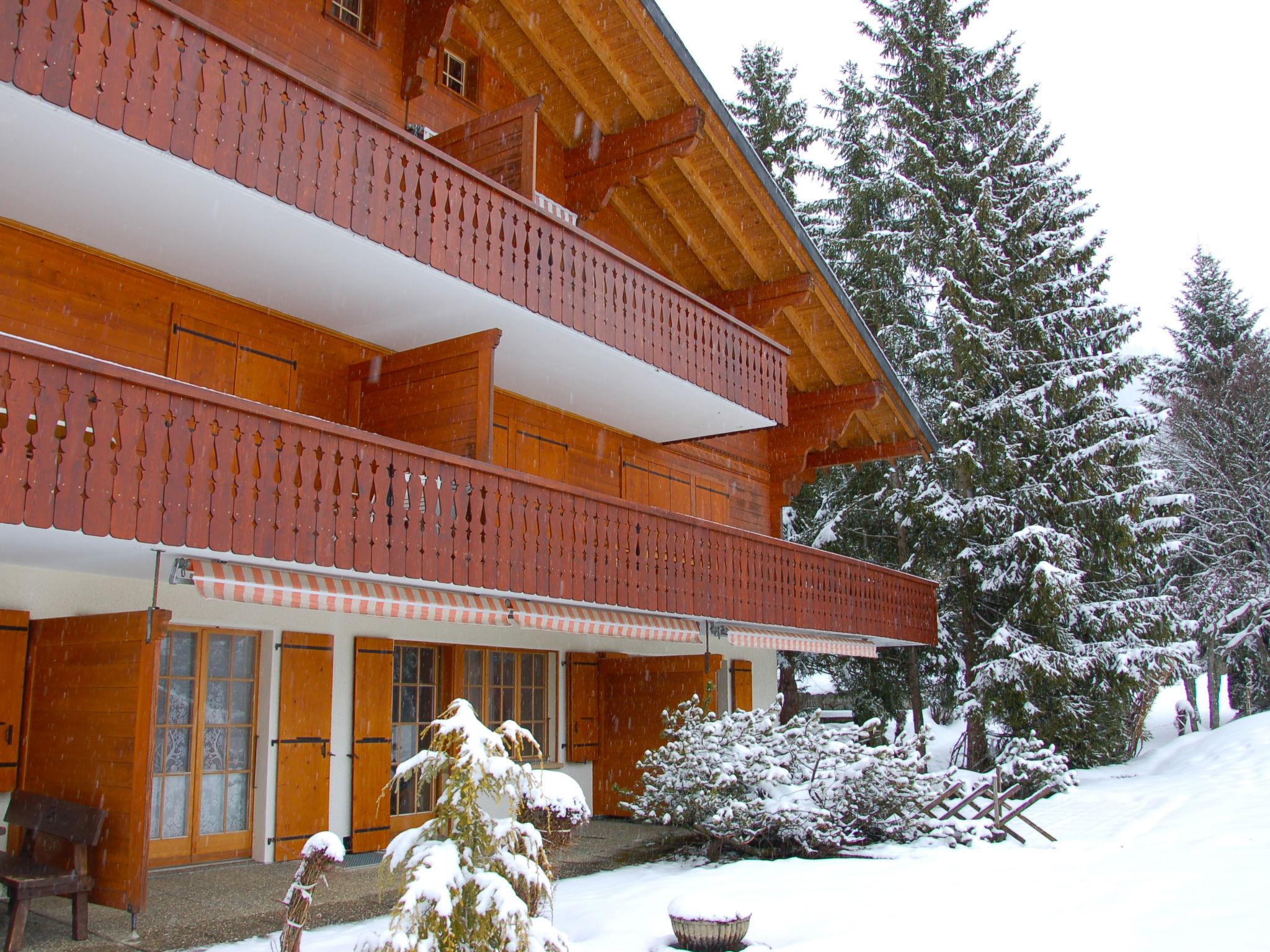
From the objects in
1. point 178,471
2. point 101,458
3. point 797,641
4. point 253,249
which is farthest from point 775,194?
point 101,458

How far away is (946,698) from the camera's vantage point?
2381cm

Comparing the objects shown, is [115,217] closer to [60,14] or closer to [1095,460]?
[60,14]

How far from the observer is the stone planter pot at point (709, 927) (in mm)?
7062

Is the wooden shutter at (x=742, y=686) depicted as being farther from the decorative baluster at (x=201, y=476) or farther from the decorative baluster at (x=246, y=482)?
the decorative baluster at (x=201, y=476)

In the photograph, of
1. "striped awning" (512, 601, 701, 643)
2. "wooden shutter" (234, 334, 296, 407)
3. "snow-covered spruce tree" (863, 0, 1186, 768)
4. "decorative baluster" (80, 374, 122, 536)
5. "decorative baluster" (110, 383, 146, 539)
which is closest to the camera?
"decorative baluster" (80, 374, 122, 536)

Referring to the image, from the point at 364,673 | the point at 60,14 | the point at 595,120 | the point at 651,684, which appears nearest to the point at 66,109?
the point at 60,14

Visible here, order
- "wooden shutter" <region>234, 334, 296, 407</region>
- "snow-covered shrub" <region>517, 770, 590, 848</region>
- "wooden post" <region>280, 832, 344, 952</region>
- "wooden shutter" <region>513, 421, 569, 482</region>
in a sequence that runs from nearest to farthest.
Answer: "wooden post" <region>280, 832, 344, 952</region>
"snow-covered shrub" <region>517, 770, 590, 848</region>
"wooden shutter" <region>234, 334, 296, 407</region>
"wooden shutter" <region>513, 421, 569, 482</region>

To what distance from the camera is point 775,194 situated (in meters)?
15.0

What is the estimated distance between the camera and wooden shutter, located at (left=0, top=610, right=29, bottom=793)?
8.28m

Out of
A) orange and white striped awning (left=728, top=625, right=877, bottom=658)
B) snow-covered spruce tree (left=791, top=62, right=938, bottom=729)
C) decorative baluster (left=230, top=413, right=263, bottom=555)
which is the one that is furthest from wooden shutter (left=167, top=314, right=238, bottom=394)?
snow-covered spruce tree (left=791, top=62, right=938, bottom=729)

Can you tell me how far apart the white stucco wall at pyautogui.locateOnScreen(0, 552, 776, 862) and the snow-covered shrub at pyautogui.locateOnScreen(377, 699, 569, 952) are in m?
4.15

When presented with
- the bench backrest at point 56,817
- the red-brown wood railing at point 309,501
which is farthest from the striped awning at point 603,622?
the bench backrest at point 56,817

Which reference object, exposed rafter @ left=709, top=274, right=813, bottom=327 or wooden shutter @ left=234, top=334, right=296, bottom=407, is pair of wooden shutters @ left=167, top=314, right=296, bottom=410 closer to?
wooden shutter @ left=234, top=334, right=296, bottom=407

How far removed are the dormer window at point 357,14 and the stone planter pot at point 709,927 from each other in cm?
978
